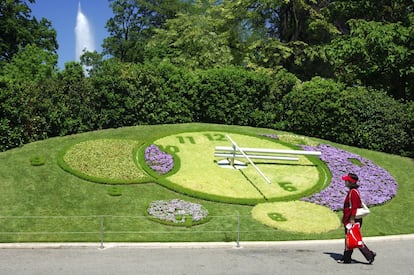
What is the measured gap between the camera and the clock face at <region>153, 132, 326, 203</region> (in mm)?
16641

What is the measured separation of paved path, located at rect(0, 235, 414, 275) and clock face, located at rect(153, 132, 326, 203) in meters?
3.81

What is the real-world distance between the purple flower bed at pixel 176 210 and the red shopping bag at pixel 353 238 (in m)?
4.84

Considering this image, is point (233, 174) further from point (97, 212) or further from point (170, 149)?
point (97, 212)

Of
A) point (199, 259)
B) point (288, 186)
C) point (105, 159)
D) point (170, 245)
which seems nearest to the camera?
point (199, 259)

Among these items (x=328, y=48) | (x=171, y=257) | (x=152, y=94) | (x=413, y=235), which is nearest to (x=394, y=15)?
(x=328, y=48)

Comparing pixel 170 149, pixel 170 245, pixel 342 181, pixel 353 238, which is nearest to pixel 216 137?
pixel 170 149

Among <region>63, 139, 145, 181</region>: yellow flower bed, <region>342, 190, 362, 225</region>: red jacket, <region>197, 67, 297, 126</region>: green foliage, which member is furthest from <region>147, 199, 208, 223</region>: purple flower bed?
<region>197, 67, 297, 126</region>: green foliage

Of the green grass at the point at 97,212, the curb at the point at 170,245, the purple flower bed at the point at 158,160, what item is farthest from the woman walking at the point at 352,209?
the purple flower bed at the point at 158,160

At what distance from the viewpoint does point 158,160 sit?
18.8 meters

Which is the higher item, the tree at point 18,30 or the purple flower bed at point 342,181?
the tree at point 18,30

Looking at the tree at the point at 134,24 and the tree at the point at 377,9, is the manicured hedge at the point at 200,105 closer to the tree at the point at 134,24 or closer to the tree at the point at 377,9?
the tree at the point at 377,9

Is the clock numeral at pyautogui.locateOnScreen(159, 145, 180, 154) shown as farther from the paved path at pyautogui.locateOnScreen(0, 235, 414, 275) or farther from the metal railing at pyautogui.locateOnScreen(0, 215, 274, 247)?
the paved path at pyautogui.locateOnScreen(0, 235, 414, 275)

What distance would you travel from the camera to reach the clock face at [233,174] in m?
16.6

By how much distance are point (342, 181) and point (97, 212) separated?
9.54m
